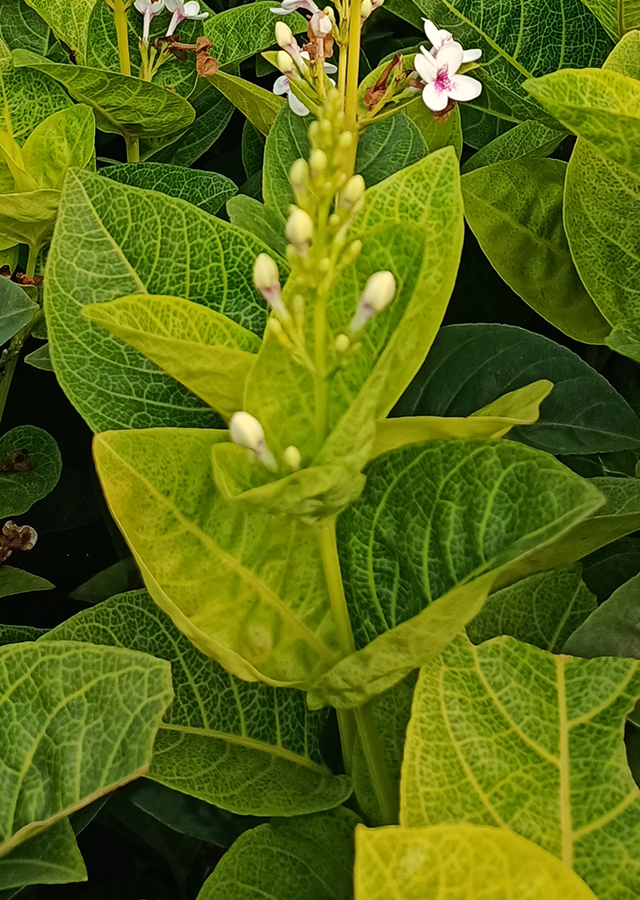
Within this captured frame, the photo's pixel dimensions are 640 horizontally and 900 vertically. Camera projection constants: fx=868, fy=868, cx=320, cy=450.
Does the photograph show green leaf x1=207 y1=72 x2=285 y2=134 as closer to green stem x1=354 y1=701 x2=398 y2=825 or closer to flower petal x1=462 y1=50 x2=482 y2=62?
flower petal x1=462 y1=50 x2=482 y2=62

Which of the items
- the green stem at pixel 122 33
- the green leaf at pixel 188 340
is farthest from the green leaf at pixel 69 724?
the green stem at pixel 122 33

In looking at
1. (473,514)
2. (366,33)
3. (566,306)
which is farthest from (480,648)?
(366,33)

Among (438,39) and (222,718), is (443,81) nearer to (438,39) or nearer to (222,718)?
(438,39)

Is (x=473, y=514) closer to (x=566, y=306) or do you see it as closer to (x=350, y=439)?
(x=350, y=439)

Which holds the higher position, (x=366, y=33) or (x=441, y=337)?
(x=366, y=33)

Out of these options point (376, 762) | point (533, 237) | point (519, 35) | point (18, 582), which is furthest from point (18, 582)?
point (519, 35)

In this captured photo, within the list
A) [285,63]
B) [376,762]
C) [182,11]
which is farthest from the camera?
[182,11]
